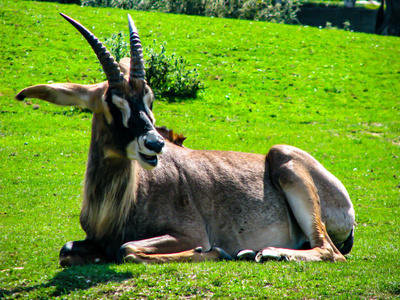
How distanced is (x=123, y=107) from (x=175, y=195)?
1.65 metres

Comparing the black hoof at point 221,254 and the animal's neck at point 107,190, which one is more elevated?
the animal's neck at point 107,190

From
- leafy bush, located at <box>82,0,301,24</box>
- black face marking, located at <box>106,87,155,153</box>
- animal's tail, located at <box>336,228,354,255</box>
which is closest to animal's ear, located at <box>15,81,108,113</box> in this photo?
black face marking, located at <box>106,87,155,153</box>

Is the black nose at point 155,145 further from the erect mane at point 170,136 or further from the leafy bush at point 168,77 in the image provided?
the leafy bush at point 168,77

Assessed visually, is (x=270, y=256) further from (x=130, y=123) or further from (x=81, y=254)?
(x=130, y=123)

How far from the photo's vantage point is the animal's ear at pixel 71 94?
6.21 m

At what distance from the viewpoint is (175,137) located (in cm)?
845

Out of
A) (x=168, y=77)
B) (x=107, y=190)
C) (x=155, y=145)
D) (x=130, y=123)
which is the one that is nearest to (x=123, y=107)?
(x=130, y=123)

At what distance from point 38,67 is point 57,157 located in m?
8.32

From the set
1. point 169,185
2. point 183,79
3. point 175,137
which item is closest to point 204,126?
point 183,79

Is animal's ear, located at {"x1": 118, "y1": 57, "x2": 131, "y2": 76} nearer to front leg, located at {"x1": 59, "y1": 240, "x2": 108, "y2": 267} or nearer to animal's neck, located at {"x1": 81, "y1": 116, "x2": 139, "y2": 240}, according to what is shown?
animal's neck, located at {"x1": 81, "y1": 116, "x2": 139, "y2": 240}

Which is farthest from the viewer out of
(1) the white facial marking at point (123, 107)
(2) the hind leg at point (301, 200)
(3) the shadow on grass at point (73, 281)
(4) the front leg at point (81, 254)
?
(2) the hind leg at point (301, 200)

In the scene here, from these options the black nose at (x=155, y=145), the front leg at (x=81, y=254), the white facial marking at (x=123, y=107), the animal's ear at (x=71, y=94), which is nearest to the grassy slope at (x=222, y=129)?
the front leg at (x=81, y=254)

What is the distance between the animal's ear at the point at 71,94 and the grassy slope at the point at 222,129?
2014 mm

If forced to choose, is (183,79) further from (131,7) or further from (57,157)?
(131,7)
